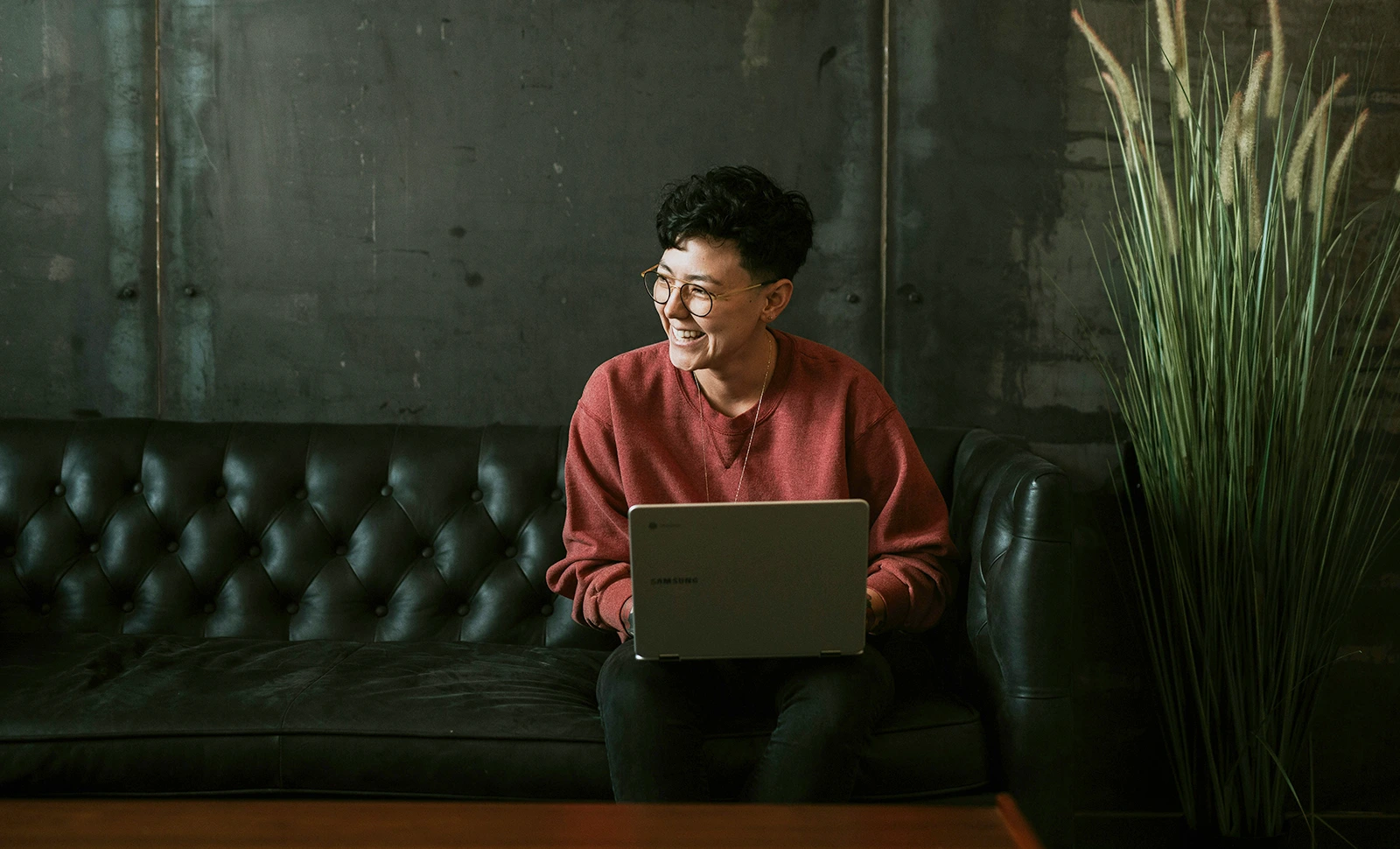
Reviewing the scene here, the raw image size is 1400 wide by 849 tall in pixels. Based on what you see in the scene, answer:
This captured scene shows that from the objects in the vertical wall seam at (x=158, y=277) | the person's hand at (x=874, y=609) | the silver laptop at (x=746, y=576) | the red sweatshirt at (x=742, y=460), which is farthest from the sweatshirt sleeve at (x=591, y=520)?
the vertical wall seam at (x=158, y=277)

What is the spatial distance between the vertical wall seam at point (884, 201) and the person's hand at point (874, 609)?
874mm

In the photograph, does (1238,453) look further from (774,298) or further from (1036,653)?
(774,298)

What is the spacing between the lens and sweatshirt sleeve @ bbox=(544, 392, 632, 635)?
1626 millimetres

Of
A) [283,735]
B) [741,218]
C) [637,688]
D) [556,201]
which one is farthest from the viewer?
[556,201]

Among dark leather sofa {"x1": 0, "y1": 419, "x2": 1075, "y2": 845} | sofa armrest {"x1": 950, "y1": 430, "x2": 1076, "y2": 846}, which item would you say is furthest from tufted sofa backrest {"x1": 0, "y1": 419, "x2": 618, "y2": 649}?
sofa armrest {"x1": 950, "y1": 430, "x2": 1076, "y2": 846}

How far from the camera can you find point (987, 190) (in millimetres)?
2256

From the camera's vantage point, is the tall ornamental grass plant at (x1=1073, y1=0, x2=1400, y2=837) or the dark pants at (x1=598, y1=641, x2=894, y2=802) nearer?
the dark pants at (x1=598, y1=641, x2=894, y2=802)

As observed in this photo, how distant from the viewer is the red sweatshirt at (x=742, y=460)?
163cm

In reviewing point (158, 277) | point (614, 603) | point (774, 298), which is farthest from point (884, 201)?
point (158, 277)

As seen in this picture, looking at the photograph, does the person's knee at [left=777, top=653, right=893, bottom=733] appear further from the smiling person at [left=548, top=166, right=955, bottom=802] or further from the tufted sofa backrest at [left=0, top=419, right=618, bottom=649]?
the tufted sofa backrest at [left=0, top=419, right=618, bottom=649]

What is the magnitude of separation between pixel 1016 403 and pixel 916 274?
1.24 feet

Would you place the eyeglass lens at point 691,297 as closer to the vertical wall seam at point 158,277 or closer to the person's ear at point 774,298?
the person's ear at point 774,298

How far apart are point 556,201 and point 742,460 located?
35.8 inches

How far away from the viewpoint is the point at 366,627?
197cm
